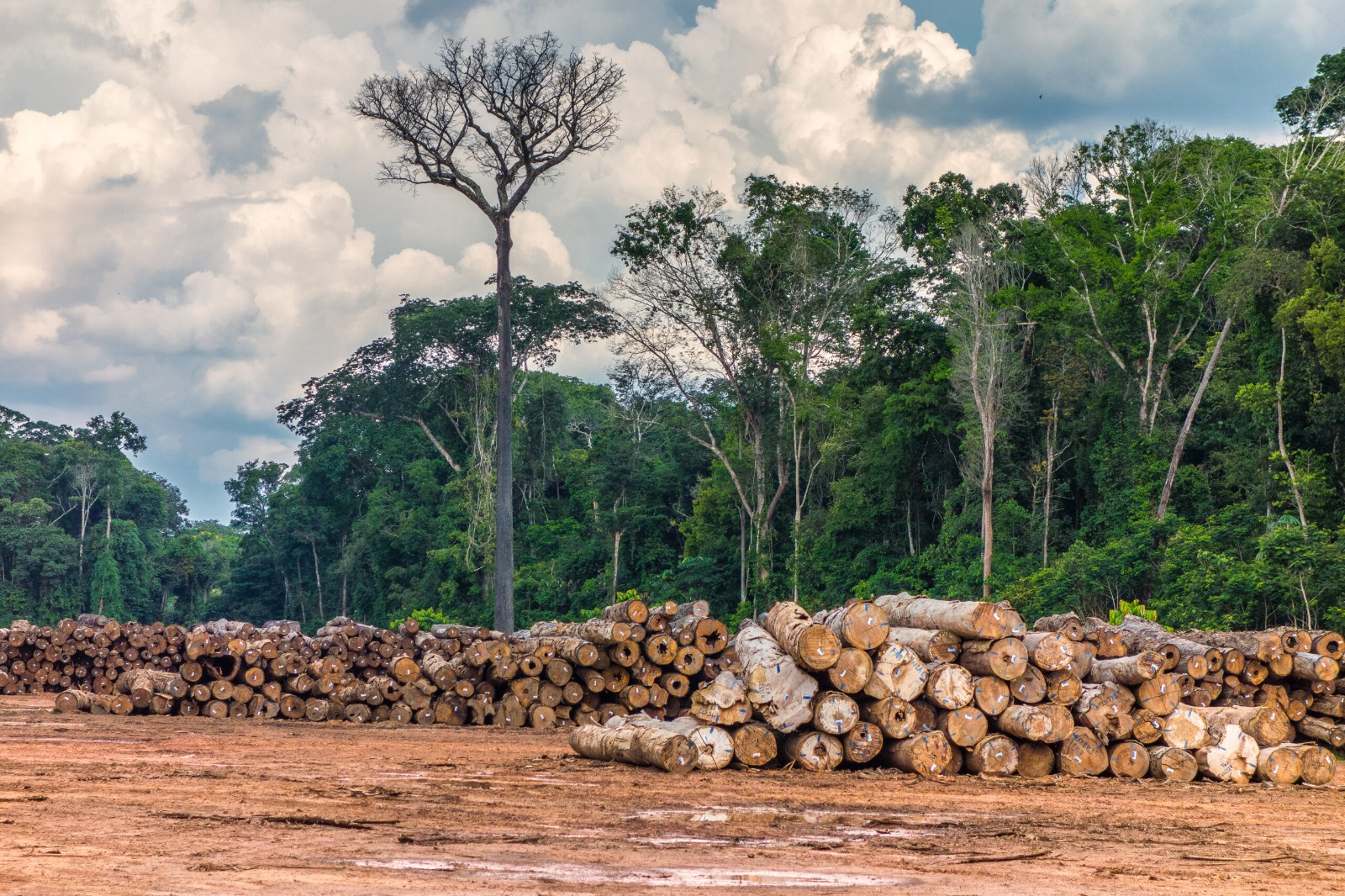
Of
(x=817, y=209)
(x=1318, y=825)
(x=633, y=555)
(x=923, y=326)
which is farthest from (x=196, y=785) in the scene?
(x=633, y=555)

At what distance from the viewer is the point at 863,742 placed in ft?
35.2

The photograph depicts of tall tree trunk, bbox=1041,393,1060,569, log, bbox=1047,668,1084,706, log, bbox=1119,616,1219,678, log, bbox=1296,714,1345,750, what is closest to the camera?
log, bbox=1047,668,1084,706

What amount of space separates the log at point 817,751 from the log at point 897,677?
1.88ft

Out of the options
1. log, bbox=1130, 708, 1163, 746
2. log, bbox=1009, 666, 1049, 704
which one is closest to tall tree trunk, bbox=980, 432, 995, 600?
log, bbox=1130, 708, 1163, 746

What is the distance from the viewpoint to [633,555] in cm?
4959

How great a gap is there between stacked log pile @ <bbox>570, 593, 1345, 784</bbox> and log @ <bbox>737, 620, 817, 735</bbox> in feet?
0.04

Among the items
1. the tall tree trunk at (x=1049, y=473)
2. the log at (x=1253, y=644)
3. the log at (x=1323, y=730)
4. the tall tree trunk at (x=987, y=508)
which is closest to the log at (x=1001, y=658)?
the log at (x=1253, y=644)

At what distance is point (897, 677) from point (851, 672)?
0.42 metres

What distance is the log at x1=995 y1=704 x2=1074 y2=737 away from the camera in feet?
34.9

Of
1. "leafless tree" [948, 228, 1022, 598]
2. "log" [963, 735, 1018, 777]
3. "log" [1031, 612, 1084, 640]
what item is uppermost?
"leafless tree" [948, 228, 1022, 598]

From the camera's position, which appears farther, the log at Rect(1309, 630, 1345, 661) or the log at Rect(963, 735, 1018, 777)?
Result: the log at Rect(1309, 630, 1345, 661)

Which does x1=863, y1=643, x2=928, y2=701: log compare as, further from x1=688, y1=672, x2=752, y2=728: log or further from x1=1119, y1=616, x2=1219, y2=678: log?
x1=1119, y1=616, x2=1219, y2=678: log

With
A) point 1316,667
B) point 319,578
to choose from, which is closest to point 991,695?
point 1316,667

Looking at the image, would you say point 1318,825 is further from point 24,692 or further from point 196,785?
point 24,692
